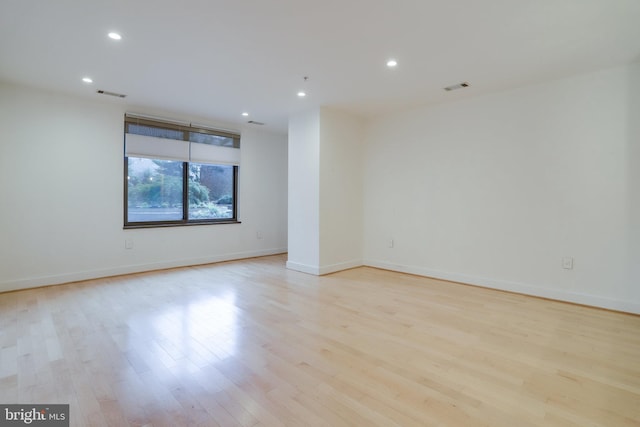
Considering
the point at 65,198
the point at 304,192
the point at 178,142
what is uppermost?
the point at 178,142

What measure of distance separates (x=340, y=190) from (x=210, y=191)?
2442mm

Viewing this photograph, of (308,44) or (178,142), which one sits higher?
(308,44)

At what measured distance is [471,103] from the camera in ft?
13.6

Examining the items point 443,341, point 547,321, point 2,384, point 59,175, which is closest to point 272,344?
point 443,341

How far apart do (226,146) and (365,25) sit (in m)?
3.83

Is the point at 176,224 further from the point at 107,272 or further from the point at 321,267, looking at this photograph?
the point at 321,267

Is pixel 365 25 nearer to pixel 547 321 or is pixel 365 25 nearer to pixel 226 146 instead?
pixel 547 321

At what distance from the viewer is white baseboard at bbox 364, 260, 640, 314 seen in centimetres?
319

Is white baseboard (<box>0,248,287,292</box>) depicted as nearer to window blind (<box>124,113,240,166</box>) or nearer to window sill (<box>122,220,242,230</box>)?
window sill (<box>122,220,242,230</box>)

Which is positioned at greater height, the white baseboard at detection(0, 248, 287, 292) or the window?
the window

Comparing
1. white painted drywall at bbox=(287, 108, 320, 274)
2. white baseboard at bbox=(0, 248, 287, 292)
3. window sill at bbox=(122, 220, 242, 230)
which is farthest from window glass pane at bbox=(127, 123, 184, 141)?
white baseboard at bbox=(0, 248, 287, 292)

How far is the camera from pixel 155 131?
479cm

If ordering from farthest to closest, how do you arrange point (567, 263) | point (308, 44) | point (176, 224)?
point (176, 224)
point (567, 263)
point (308, 44)

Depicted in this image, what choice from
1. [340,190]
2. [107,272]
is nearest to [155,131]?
[107,272]
